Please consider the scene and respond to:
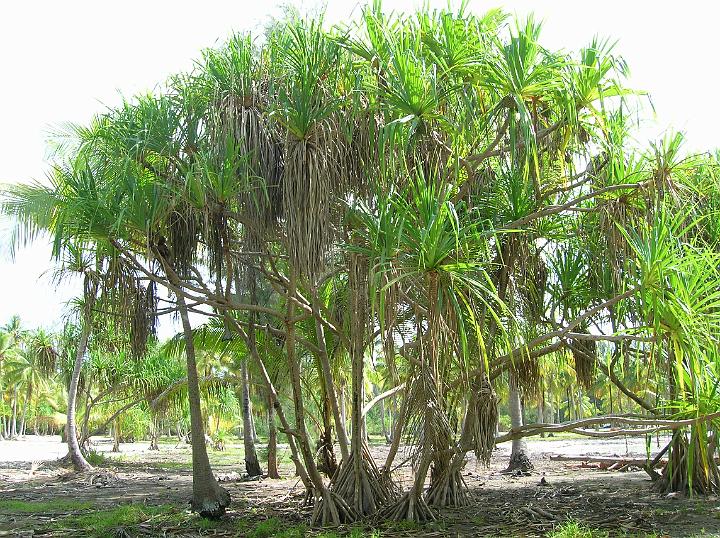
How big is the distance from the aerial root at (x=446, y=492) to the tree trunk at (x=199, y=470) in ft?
8.61

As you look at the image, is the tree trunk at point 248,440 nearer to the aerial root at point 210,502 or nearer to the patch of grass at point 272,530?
the aerial root at point 210,502

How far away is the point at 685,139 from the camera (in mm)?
6344

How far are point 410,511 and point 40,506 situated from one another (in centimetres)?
604

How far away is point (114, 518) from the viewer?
8.27 meters

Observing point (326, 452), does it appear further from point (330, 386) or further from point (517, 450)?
point (517, 450)

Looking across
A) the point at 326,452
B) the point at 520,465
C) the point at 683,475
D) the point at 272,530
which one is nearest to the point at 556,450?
the point at 520,465

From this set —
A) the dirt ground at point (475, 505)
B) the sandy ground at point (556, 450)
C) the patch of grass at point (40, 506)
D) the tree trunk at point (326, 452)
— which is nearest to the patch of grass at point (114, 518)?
the dirt ground at point (475, 505)

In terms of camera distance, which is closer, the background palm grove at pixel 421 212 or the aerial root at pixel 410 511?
the background palm grove at pixel 421 212

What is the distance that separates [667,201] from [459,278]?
2443mm

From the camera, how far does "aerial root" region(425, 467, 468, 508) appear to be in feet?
26.1

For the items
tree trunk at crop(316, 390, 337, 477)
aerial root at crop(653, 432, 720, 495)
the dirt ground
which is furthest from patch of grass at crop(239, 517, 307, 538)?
aerial root at crop(653, 432, 720, 495)

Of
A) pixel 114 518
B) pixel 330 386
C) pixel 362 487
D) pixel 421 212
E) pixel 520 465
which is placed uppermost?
pixel 421 212

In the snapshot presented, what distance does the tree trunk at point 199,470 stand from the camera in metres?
8.28

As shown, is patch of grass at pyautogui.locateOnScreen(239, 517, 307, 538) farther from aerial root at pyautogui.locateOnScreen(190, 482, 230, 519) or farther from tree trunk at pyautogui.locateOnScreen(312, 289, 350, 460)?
tree trunk at pyautogui.locateOnScreen(312, 289, 350, 460)
